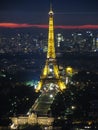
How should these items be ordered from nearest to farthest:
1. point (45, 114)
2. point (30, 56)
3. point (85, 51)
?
point (45, 114) → point (30, 56) → point (85, 51)

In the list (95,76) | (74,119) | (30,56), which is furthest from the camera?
Result: (30,56)

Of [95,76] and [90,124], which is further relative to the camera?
[95,76]

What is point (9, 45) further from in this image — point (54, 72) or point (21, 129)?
point (21, 129)

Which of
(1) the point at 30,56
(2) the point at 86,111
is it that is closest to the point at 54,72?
(2) the point at 86,111

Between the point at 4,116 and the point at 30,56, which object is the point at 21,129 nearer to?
the point at 4,116

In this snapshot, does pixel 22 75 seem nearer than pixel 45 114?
No

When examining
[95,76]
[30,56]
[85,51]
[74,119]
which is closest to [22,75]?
[95,76]

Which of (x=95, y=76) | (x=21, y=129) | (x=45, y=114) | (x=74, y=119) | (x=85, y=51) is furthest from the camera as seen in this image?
(x=85, y=51)

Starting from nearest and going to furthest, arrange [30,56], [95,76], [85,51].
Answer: [95,76]
[30,56]
[85,51]

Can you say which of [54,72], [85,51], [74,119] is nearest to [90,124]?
[74,119]
